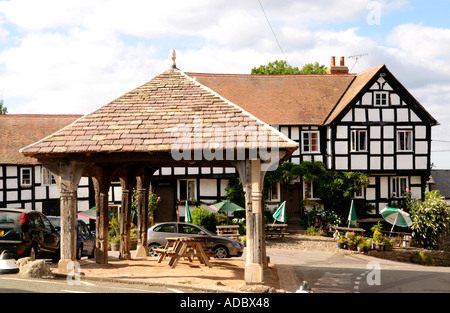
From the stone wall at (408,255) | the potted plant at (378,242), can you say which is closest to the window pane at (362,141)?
the potted plant at (378,242)

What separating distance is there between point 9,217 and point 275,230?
58.2ft

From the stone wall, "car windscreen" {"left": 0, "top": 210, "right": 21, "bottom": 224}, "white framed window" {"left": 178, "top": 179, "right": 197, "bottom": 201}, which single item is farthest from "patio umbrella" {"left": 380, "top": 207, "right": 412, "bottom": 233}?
"car windscreen" {"left": 0, "top": 210, "right": 21, "bottom": 224}

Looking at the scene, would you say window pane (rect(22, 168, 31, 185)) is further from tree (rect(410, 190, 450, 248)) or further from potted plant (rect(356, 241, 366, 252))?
tree (rect(410, 190, 450, 248))

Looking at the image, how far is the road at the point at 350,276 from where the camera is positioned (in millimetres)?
13914

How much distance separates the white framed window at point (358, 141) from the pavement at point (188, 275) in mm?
17251

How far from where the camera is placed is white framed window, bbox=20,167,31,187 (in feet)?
104

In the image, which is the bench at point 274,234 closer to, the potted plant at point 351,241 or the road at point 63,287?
the potted plant at point 351,241

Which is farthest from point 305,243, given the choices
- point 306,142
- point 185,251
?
point 185,251

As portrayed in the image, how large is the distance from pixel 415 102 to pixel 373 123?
290 centimetres

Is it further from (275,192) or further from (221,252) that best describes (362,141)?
(221,252)

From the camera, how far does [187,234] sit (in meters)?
19.5

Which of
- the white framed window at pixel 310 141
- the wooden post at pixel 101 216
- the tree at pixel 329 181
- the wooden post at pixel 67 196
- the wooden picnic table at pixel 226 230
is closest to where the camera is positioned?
the wooden post at pixel 67 196
